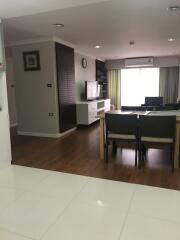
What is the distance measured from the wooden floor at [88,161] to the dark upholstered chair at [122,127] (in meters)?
0.41

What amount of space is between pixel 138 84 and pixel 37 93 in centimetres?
471

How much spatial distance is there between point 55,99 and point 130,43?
237 cm

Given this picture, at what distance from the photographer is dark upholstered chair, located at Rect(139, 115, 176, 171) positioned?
9.47 ft

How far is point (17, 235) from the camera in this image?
1743mm

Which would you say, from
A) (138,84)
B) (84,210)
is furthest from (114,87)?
(84,210)

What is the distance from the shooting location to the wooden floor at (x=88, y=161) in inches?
111

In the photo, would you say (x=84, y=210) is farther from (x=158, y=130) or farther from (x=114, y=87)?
(x=114, y=87)

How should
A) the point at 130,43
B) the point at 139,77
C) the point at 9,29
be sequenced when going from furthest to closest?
the point at 139,77 → the point at 130,43 → the point at 9,29

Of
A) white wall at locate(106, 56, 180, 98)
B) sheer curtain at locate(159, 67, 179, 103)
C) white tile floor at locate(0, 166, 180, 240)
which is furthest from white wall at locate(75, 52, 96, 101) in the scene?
white tile floor at locate(0, 166, 180, 240)

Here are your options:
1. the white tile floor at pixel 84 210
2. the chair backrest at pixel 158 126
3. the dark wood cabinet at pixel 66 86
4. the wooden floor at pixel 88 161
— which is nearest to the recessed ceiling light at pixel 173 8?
the chair backrest at pixel 158 126

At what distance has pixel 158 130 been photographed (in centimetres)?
295

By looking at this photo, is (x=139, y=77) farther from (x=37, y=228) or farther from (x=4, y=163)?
(x=37, y=228)

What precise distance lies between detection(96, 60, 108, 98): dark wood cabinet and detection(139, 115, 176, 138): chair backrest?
5.18 metres

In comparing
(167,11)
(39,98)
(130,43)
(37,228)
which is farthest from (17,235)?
(130,43)
